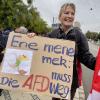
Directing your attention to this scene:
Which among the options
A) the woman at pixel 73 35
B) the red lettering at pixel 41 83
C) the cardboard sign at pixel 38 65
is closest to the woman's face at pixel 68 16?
the woman at pixel 73 35

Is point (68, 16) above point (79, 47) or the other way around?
above

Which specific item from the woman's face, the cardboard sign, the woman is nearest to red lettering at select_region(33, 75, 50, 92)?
the cardboard sign

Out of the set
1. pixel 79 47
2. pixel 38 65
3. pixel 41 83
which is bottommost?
pixel 41 83

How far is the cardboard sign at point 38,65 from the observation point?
5.36 meters

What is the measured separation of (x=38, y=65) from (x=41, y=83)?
0.79ft

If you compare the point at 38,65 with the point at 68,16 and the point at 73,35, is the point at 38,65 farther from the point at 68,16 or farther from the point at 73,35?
the point at 68,16

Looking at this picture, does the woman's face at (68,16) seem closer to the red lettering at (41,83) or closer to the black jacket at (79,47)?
the black jacket at (79,47)

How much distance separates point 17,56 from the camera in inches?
217

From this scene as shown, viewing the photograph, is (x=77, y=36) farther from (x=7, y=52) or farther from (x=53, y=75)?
(x=7, y=52)

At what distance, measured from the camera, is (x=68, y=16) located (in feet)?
17.2

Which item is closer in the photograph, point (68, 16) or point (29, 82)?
point (68, 16)

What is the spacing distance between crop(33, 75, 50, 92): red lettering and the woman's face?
73 cm

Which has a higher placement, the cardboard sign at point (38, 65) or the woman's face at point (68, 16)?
the woman's face at point (68, 16)

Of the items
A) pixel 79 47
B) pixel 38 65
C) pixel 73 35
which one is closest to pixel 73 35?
pixel 73 35
